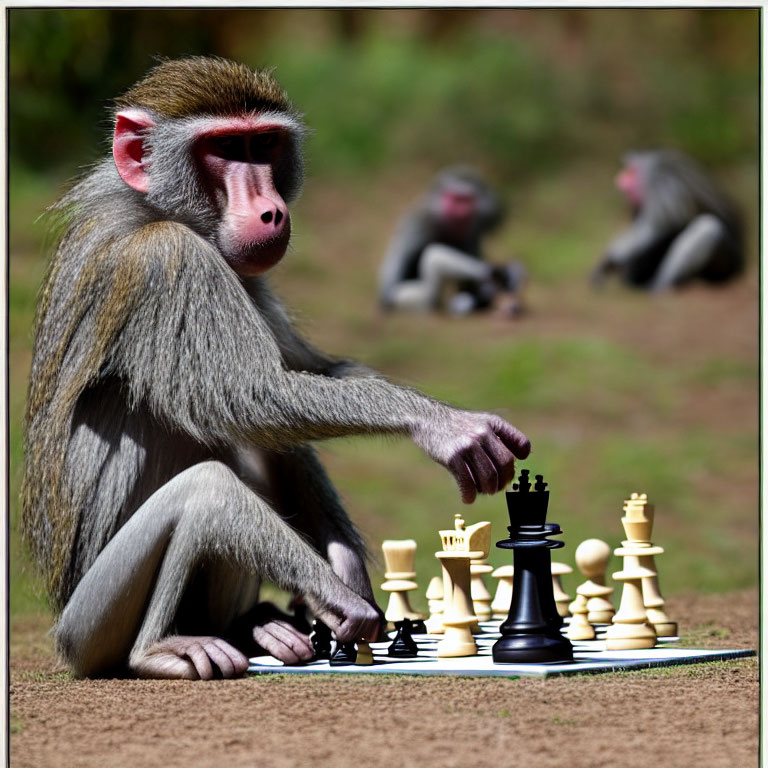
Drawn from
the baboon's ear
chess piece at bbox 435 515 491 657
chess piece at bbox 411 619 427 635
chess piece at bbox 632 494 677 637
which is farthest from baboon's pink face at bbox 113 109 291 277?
chess piece at bbox 632 494 677 637

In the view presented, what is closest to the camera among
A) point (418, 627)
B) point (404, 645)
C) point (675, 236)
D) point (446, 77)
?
point (404, 645)

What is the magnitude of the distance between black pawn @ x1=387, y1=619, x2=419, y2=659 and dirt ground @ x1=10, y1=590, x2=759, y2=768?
0.41 meters

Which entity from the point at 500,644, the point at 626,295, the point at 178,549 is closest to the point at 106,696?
the point at 178,549

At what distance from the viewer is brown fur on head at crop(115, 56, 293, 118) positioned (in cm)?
541

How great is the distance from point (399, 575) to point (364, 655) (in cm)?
102

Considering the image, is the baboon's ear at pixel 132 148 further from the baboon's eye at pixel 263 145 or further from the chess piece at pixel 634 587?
the chess piece at pixel 634 587

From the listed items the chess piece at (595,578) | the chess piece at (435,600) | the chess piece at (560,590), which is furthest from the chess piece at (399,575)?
the chess piece at (595,578)

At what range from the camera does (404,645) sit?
5.15 meters

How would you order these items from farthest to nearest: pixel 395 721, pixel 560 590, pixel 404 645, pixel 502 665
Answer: pixel 560 590, pixel 404 645, pixel 502 665, pixel 395 721

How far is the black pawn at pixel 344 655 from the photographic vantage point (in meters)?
4.98

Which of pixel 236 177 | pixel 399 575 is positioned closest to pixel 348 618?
pixel 399 575

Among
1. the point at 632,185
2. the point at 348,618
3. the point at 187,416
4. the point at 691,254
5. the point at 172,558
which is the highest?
the point at 632,185

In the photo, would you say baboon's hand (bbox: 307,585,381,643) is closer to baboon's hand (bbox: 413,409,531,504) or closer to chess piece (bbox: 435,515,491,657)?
chess piece (bbox: 435,515,491,657)

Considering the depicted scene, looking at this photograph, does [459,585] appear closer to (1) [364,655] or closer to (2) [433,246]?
(1) [364,655]
